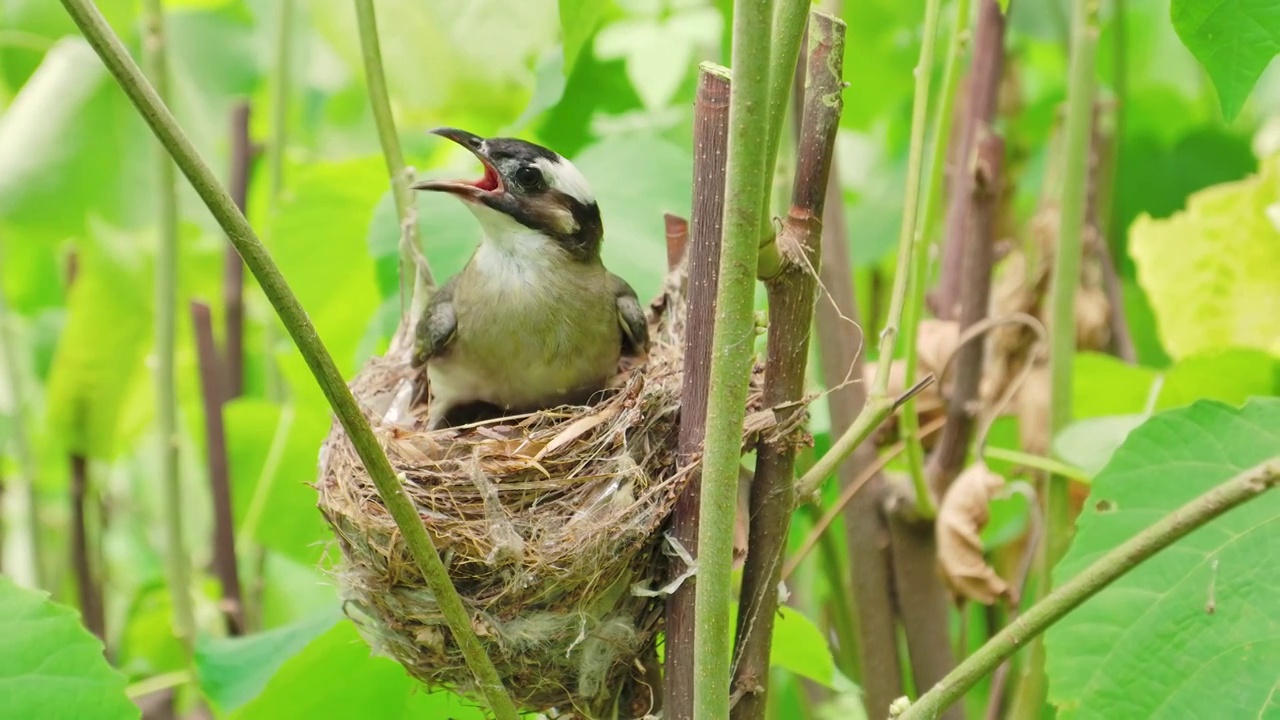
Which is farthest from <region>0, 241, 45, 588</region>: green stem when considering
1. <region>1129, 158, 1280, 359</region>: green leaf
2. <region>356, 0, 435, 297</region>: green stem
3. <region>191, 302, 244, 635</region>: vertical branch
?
<region>1129, 158, 1280, 359</region>: green leaf

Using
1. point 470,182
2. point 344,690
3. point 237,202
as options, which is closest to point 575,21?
point 470,182

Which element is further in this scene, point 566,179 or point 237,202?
point 237,202

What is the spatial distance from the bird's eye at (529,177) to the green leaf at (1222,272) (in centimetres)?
155

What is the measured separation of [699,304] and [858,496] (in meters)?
1.38

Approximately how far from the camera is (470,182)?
10.2 feet

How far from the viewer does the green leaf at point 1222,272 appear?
3293 millimetres

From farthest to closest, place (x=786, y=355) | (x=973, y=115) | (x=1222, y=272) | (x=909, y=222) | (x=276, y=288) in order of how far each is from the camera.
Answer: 1. (x=973, y=115)
2. (x=1222, y=272)
3. (x=909, y=222)
4. (x=786, y=355)
5. (x=276, y=288)

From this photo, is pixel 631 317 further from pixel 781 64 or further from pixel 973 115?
pixel 781 64

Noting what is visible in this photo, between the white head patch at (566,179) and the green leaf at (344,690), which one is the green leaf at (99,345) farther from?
the green leaf at (344,690)

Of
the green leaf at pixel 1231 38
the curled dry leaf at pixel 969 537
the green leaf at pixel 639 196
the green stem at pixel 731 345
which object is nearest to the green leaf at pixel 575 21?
the green stem at pixel 731 345

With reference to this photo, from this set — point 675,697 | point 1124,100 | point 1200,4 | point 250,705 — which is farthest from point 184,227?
point 1200,4

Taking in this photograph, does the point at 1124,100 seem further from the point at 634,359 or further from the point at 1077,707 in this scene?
the point at 1077,707

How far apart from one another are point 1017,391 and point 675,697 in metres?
1.98

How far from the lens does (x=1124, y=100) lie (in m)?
3.89
